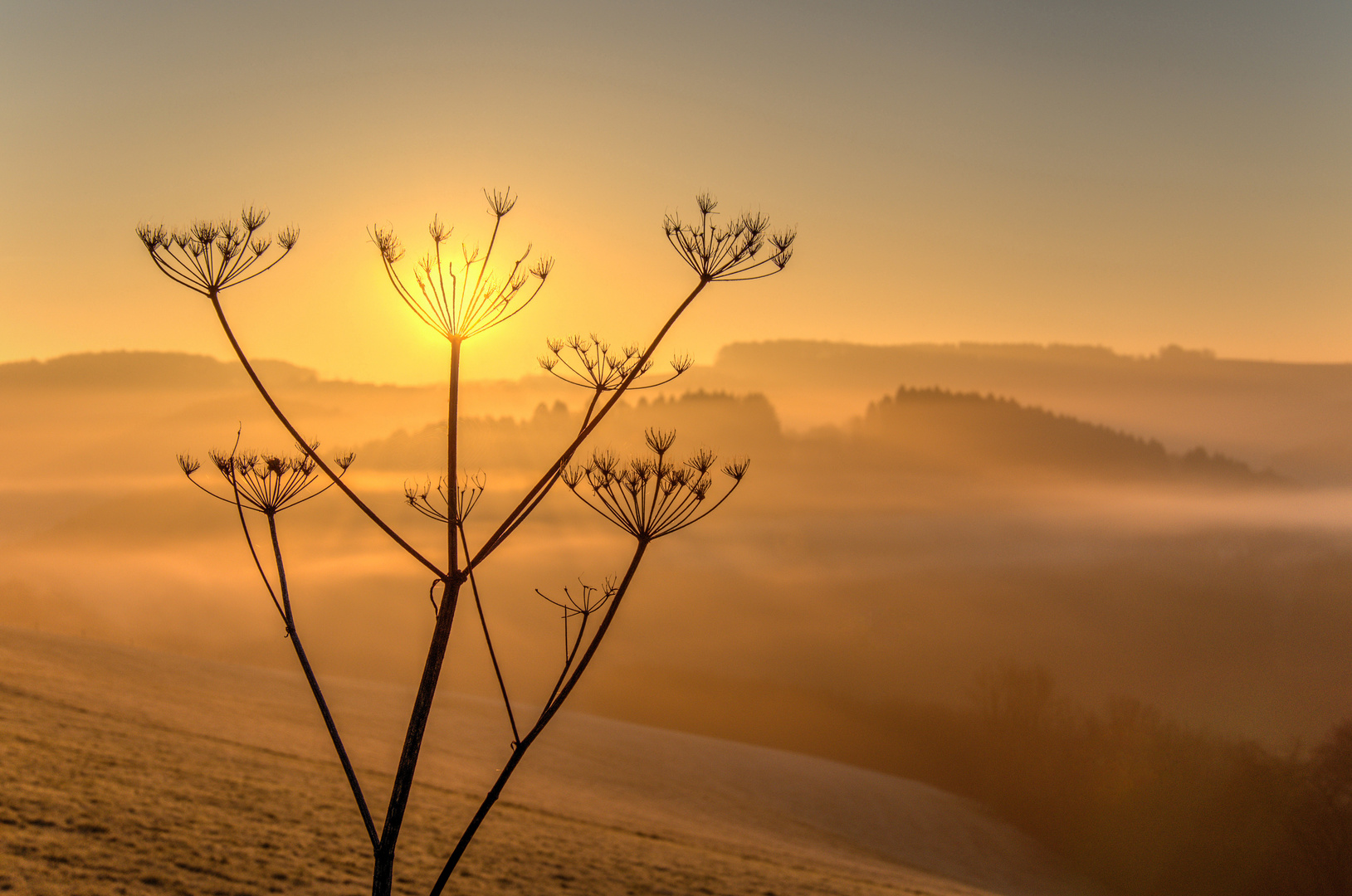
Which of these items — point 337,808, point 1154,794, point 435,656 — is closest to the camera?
point 435,656

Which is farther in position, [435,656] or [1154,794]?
[1154,794]

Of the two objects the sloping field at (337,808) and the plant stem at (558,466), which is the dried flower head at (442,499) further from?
the sloping field at (337,808)

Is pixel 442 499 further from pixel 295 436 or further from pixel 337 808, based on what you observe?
pixel 337 808

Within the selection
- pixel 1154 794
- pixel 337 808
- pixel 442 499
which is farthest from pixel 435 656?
pixel 1154 794

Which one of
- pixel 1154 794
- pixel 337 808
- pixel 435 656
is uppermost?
pixel 435 656

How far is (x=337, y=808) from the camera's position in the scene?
39344mm

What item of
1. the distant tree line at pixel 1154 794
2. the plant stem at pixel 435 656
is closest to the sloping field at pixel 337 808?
the distant tree line at pixel 1154 794

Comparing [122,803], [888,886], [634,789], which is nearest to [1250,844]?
[634,789]

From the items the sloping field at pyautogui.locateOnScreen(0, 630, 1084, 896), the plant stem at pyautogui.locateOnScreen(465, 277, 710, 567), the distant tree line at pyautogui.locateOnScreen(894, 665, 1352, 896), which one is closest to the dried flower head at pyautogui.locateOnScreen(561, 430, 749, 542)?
the plant stem at pyautogui.locateOnScreen(465, 277, 710, 567)

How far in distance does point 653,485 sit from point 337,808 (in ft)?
124

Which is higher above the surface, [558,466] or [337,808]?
[558,466]

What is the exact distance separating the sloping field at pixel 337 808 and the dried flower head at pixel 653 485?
22460mm

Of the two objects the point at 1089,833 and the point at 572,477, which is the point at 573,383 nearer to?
the point at 572,477

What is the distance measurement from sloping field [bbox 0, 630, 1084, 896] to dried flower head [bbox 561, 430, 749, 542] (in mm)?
22460
